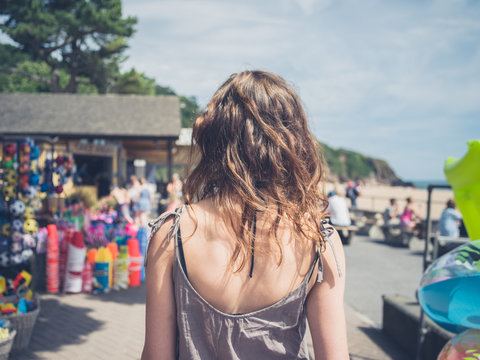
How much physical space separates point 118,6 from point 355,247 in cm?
2313

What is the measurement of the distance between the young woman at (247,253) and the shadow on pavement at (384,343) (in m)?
3.33

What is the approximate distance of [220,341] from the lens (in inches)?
44.6

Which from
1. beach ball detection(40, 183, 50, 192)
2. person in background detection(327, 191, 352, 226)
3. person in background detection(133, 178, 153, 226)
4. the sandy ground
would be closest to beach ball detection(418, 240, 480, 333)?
beach ball detection(40, 183, 50, 192)

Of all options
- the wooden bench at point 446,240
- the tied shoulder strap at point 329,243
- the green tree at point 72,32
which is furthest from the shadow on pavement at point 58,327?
the green tree at point 72,32

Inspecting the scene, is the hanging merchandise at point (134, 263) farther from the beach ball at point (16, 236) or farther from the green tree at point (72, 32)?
the green tree at point (72, 32)

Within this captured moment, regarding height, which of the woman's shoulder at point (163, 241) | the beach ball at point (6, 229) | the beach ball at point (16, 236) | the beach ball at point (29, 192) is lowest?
the beach ball at point (16, 236)

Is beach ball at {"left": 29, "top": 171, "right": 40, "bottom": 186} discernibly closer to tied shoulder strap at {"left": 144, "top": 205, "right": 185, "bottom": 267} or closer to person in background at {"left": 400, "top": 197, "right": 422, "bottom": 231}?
tied shoulder strap at {"left": 144, "top": 205, "right": 185, "bottom": 267}

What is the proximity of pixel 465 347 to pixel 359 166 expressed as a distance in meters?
127

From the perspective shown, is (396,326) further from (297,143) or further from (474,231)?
(297,143)

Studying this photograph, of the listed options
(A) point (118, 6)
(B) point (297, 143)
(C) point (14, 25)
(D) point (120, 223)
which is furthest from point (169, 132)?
(C) point (14, 25)

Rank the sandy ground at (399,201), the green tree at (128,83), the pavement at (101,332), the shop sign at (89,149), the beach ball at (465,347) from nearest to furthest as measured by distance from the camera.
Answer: the beach ball at (465,347)
the pavement at (101,332)
the shop sign at (89,149)
the sandy ground at (399,201)
the green tree at (128,83)

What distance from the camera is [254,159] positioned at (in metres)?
1.16

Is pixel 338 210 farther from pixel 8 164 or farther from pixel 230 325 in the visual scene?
pixel 230 325

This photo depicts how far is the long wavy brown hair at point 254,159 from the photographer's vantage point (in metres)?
1.15
